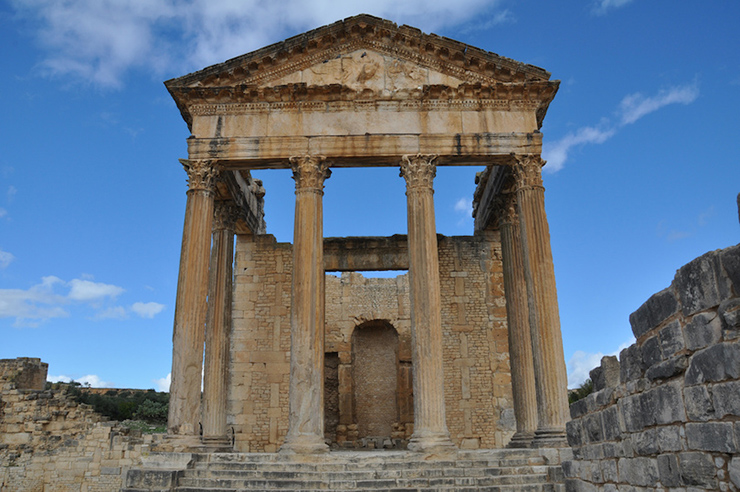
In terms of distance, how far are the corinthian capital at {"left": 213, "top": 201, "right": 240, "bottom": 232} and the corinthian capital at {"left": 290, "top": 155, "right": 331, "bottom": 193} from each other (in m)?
3.72

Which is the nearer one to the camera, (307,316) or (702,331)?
(702,331)

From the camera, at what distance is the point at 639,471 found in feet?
21.4

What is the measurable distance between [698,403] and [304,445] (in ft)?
31.2

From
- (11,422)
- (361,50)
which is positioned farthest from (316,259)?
(11,422)

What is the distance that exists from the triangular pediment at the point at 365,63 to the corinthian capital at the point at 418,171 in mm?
2087

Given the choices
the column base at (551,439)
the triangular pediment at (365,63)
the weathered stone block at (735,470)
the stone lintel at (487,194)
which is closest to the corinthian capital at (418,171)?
the triangular pediment at (365,63)

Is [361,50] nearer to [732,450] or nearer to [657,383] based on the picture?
[657,383]

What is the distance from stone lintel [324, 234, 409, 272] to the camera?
2022 centimetres

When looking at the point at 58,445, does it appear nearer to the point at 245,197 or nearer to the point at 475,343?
the point at 245,197

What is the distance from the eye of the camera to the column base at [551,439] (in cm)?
1331

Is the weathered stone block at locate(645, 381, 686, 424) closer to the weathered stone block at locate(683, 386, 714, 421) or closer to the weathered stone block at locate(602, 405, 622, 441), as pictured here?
the weathered stone block at locate(683, 386, 714, 421)

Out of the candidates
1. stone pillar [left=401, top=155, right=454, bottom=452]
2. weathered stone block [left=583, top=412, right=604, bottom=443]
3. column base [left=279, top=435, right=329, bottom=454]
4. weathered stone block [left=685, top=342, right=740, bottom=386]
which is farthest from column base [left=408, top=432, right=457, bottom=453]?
weathered stone block [left=685, top=342, right=740, bottom=386]

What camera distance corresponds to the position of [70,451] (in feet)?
66.0

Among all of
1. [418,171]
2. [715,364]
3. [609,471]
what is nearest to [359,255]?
[418,171]
